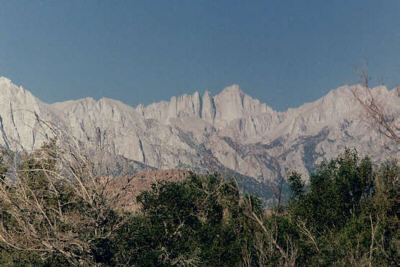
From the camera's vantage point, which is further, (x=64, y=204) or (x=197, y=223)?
(x=197, y=223)

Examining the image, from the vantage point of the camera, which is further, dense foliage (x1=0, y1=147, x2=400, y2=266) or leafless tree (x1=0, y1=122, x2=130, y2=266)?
dense foliage (x1=0, y1=147, x2=400, y2=266)

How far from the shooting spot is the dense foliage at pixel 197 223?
998 inches

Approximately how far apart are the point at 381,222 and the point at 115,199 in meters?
32.2

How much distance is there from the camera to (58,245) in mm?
25188

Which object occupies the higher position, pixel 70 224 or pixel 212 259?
pixel 70 224

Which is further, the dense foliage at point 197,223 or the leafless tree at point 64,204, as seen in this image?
the dense foliage at point 197,223

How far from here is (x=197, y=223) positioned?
51219 mm

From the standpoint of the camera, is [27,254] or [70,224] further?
[27,254]

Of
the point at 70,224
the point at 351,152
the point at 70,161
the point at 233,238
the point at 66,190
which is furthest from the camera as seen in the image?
the point at 351,152

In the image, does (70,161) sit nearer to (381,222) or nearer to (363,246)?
(363,246)

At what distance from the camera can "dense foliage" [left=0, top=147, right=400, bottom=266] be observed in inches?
998

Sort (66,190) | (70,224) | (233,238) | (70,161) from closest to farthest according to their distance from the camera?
1. (70,161)
2. (70,224)
3. (66,190)
4. (233,238)

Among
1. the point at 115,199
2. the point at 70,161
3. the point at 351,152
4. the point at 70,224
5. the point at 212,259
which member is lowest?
the point at 212,259

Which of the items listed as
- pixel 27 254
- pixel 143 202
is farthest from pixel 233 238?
pixel 27 254
